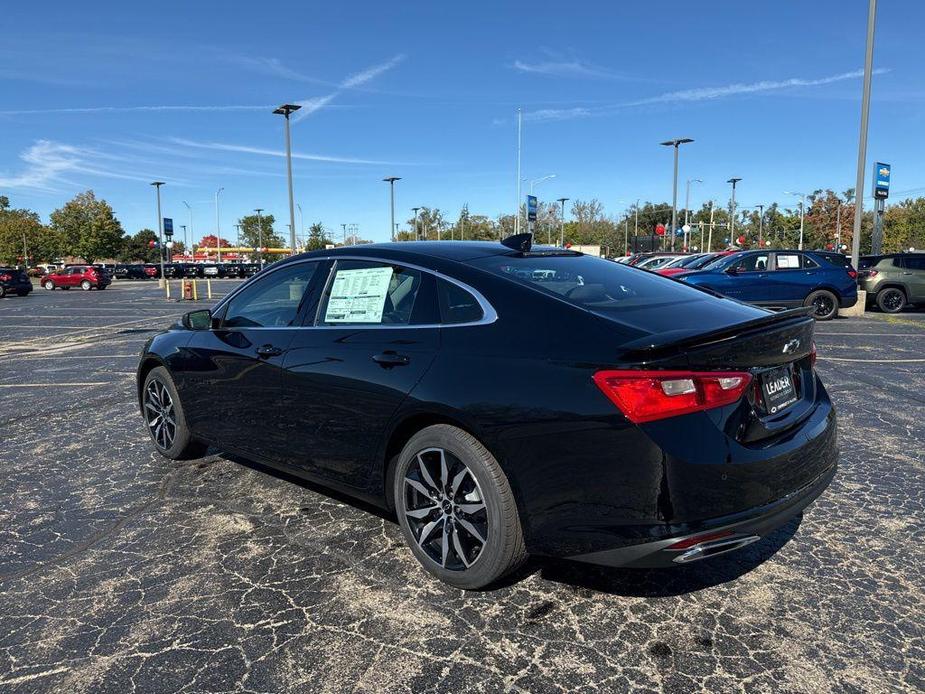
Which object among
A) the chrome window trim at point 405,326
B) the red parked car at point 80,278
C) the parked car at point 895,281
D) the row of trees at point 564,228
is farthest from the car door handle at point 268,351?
the row of trees at point 564,228

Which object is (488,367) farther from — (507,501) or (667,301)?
(667,301)

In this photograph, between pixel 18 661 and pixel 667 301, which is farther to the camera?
pixel 667 301

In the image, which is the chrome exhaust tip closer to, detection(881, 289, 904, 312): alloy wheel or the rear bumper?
the rear bumper

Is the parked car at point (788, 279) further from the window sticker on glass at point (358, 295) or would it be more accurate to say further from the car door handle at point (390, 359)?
the car door handle at point (390, 359)

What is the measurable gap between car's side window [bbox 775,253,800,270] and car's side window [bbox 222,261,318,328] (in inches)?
562

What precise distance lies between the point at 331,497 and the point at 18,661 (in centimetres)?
188

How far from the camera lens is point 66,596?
2939mm

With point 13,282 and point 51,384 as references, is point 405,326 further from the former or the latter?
point 13,282

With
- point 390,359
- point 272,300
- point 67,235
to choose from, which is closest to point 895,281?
point 272,300

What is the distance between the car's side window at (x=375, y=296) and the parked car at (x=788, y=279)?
43.3ft

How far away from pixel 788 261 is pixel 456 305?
580 inches

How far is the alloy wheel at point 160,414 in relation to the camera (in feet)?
15.6

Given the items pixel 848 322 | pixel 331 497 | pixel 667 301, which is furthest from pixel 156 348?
pixel 848 322

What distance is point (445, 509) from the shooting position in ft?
9.62
